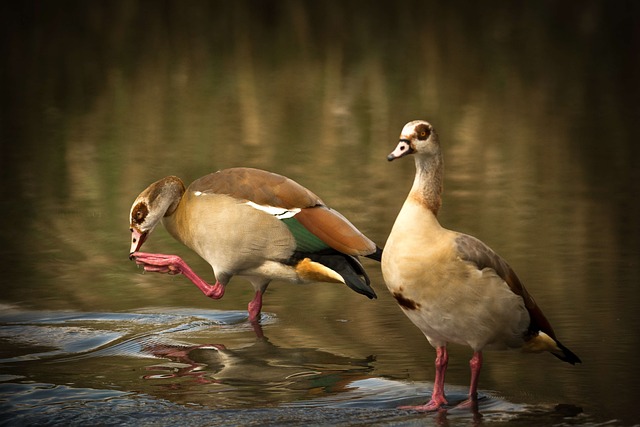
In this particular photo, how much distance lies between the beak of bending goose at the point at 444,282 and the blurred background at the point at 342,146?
1.86ft

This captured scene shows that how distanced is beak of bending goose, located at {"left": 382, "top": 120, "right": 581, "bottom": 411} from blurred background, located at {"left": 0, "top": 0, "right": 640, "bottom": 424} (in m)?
0.57

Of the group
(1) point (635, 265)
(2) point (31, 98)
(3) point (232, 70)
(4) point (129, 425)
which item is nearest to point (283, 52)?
(3) point (232, 70)

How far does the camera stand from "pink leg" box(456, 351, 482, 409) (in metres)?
6.84

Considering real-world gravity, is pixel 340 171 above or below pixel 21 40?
below

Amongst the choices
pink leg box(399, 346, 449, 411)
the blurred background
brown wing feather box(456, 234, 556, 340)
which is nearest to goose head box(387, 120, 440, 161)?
brown wing feather box(456, 234, 556, 340)

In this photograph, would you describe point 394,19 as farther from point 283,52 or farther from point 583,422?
point 583,422

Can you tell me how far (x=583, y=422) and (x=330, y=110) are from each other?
1380 cm

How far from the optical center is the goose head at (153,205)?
9281 mm

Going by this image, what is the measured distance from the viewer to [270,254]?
29.2 feet

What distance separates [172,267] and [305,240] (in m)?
0.96

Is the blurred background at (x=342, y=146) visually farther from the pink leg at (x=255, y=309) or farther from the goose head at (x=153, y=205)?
the goose head at (x=153, y=205)

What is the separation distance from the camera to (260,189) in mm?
9039

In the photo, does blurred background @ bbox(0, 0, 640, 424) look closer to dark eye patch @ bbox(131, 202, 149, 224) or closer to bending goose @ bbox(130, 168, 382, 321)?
bending goose @ bbox(130, 168, 382, 321)

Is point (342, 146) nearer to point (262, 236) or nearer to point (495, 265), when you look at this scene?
point (262, 236)
